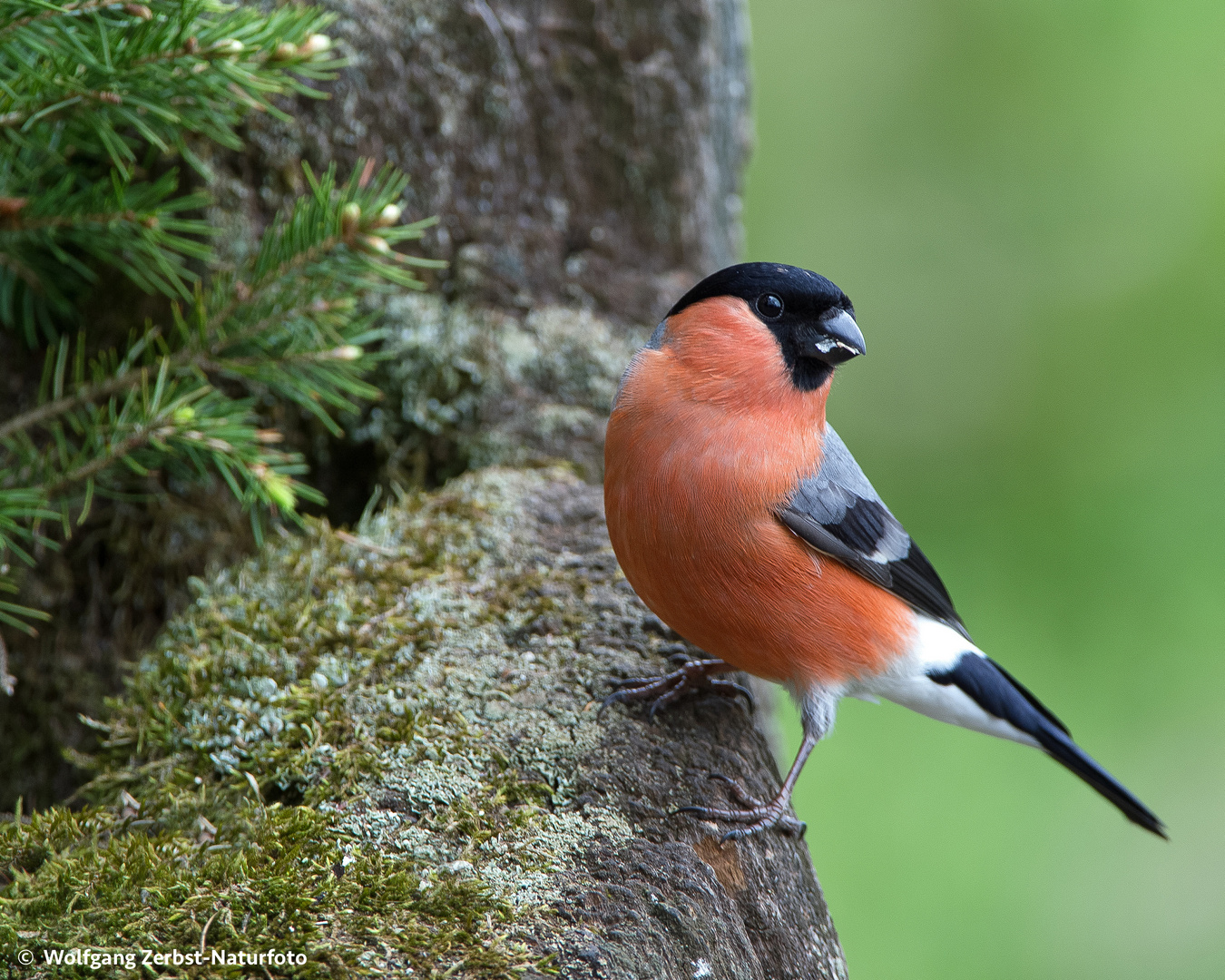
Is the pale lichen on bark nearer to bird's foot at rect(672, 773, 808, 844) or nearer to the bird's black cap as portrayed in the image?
bird's foot at rect(672, 773, 808, 844)

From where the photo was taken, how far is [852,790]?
561cm

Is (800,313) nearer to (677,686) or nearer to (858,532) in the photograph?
(858,532)

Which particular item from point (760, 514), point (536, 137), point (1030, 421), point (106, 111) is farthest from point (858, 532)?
point (1030, 421)

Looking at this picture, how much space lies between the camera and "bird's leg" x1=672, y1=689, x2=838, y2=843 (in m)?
2.42

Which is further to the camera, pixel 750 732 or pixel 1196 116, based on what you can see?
pixel 1196 116

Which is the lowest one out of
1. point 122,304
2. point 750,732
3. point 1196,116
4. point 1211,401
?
point 750,732

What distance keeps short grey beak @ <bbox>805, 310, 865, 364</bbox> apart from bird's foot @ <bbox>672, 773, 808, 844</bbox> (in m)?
1.30

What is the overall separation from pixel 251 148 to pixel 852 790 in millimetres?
4774

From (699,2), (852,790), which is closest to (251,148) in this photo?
(699,2)

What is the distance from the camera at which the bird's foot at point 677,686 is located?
8.95ft

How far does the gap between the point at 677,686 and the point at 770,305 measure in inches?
48.4

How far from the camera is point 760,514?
268cm

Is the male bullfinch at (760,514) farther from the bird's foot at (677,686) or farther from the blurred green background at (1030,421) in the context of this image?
the blurred green background at (1030,421)

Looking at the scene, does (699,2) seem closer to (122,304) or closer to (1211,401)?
(122,304)
